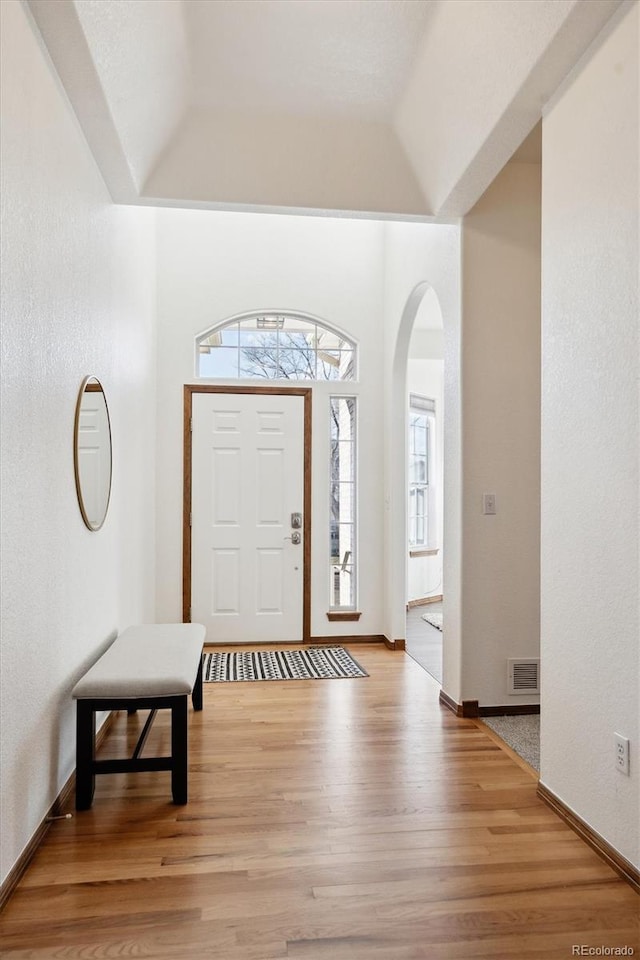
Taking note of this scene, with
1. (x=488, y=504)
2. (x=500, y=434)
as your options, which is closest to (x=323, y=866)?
(x=488, y=504)

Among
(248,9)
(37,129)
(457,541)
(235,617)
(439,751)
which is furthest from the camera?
(235,617)

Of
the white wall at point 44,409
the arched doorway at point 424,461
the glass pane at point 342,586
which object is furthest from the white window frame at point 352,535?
the white wall at point 44,409

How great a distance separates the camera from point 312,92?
11.0ft

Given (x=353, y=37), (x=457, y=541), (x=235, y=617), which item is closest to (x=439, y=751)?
(x=457, y=541)

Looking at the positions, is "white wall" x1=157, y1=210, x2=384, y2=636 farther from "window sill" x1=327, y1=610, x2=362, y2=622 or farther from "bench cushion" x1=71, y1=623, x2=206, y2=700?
"bench cushion" x1=71, y1=623, x2=206, y2=700

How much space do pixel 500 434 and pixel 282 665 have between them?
88.6 inches

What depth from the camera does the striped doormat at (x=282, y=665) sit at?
4.57 m

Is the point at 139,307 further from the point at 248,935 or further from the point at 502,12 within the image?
the point at 248,935

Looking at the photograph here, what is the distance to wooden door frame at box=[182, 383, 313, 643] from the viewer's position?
5363 mm

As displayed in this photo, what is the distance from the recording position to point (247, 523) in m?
5.45

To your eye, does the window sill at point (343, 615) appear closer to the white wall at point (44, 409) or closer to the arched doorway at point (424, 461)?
the arched doorway at point (424, 461)

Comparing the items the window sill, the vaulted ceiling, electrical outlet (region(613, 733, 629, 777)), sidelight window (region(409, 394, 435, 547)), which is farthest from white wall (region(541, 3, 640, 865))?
sidelight window (region(409, 394, 435, 547))

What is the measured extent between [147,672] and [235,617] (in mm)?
2690

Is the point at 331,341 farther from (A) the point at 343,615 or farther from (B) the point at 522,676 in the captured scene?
(B) the point at 522,676
